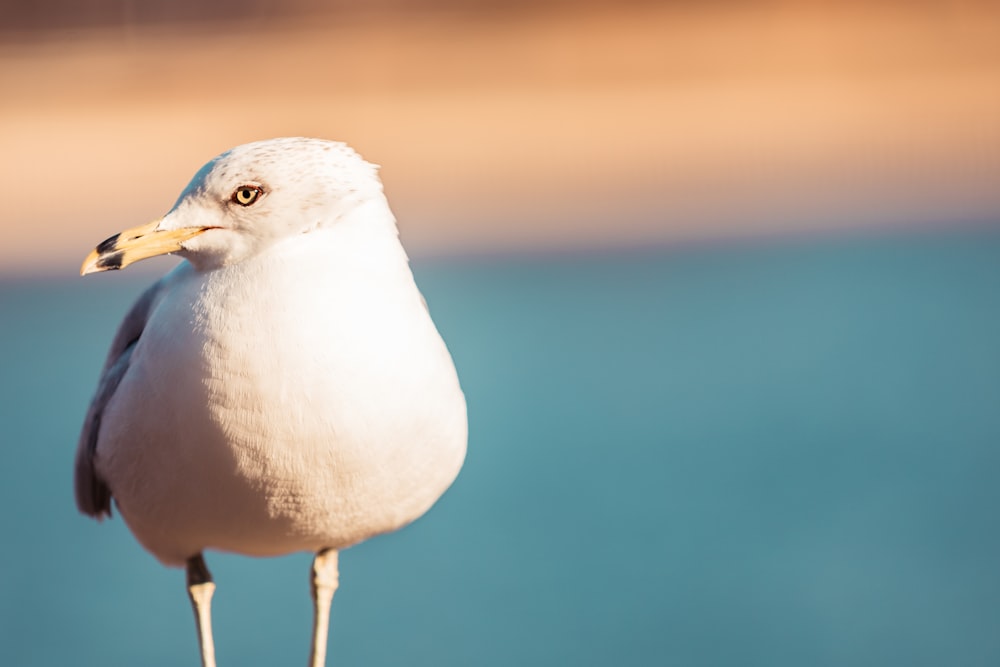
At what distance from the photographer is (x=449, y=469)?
1.24 m

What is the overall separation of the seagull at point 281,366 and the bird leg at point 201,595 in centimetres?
13

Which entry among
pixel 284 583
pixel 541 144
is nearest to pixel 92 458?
pixel 284 583

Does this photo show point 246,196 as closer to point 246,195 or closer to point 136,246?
point 246,195

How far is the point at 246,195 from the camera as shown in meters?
1.11

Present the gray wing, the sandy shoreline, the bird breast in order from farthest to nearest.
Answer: the sandy shoreline → the gray wing → the bird breast

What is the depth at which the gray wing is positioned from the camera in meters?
1.29

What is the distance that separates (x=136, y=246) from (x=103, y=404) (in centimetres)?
25

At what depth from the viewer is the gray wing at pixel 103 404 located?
4.24 ft

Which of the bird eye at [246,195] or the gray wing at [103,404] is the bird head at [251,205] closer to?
the bird eye at [246,195]

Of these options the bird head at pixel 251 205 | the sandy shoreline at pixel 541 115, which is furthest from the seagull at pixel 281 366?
the sandy shoreline at pixel 541 115

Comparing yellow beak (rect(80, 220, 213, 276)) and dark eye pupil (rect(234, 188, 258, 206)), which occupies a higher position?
dark eye pupil (rect(234, 188, 258, 206))

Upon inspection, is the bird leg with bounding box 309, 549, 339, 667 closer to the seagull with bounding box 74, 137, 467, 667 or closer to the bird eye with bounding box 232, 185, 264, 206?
the seagull with bounding box 74, 137, 467, 667

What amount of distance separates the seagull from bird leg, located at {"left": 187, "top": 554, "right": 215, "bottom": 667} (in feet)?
0.42

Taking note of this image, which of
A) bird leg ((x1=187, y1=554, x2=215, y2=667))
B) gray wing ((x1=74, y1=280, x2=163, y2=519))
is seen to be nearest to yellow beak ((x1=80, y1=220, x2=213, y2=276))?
gray wing ((x1=74, y1=280, x2=163, y2=519))
